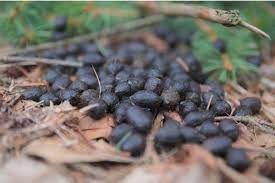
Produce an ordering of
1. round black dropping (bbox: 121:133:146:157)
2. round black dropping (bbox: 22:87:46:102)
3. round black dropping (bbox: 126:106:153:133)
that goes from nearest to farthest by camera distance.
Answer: round black dropping (bbox: 121:133:146:157)
round black dropping (bbox: 126:106:153:133)
round black dropping (bbox: 22:87:46:102)

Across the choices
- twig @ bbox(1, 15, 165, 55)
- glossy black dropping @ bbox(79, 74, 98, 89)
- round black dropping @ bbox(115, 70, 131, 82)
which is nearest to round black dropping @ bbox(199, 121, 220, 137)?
round black dropping @ bbox(115, 70, 131, 82)

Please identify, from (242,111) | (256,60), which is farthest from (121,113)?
(256,60)

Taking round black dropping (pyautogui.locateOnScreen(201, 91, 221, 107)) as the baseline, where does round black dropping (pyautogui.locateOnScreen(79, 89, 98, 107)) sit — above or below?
above

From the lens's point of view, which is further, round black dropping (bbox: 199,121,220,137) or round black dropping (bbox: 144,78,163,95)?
round black dropping (bbox: 144,78,163,95)

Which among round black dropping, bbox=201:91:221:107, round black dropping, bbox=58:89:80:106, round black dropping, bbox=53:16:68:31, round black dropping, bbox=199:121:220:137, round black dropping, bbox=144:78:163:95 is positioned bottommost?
round black dropping, bbox=199:121:220:137

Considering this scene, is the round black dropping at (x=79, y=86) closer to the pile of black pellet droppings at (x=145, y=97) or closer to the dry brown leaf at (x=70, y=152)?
the pile of black pellet droppings at (x=145, y=97)

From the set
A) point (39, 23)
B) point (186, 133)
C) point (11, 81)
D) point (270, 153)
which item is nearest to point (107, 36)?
point (39, 23)

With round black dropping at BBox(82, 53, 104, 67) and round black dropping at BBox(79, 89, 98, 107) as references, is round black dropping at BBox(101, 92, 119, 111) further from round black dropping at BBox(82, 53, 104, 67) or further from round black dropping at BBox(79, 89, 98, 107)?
round black dropping at BBox(82, 53, 104, 67)

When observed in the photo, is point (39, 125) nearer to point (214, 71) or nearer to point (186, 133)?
point (186, 133)
